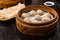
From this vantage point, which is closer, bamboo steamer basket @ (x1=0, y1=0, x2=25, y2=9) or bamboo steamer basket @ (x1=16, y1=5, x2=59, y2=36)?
bamboo steamer basket @ (x1=16, y1=5, x2=59, y2=36)

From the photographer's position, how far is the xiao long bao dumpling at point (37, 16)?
91 cm

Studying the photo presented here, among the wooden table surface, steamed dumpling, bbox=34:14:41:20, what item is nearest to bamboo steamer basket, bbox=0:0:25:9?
the wooden table surface

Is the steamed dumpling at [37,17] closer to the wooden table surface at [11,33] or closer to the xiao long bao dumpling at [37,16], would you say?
the xiao long bao dumpling at [37,16]

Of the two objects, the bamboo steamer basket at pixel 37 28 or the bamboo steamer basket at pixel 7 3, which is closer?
the bamboo steamer basket at pixel 37 28

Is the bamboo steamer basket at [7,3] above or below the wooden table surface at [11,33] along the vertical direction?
above

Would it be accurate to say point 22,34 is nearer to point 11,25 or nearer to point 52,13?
point 11,25

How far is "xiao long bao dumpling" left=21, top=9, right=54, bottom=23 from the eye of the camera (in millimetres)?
912

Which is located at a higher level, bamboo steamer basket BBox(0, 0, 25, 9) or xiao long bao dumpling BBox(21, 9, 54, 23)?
bamboo steamer basket BBox(0, 0, 25, 9)

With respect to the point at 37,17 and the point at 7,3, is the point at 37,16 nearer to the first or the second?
the point at 37,17

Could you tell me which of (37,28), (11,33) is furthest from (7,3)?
(37,28)

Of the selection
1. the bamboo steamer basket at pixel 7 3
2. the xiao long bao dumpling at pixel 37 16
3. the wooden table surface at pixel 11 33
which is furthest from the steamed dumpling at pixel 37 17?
the bamboo steamer basket at pixel 7 3

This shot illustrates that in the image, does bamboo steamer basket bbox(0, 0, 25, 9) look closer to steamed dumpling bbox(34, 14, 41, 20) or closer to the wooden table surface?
the wooden table surface

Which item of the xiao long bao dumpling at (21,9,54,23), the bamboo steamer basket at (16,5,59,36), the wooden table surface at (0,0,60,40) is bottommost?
the wooden table surface at (0,0,60,40)

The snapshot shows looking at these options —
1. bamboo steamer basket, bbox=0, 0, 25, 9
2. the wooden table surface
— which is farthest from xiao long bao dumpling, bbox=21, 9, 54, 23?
bamboo steamer basket, bbox=0, 0, 25, 9
